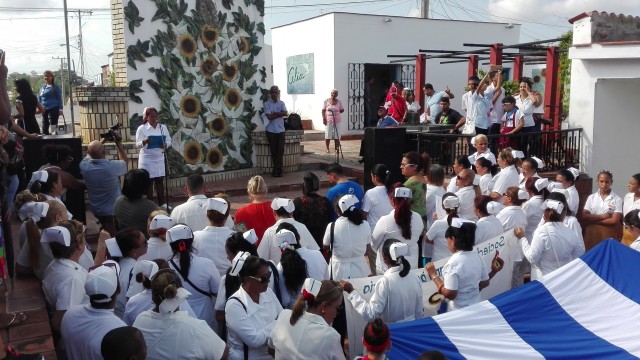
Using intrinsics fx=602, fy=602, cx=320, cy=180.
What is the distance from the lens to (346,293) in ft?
15.0

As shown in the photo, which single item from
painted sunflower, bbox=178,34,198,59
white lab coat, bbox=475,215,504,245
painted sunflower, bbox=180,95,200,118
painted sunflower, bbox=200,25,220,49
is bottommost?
white lab coat, bbox=475,215,504,245

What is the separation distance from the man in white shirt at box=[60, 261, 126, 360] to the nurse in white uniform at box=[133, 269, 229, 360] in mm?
205

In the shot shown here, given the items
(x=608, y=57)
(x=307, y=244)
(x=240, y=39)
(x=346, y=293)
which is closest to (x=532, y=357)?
(x=346, y=293)

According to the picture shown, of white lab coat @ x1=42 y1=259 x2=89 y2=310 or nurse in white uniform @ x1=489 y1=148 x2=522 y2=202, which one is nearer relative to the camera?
white lab coat @ x1=42 y1=259 x2=89 y2=310

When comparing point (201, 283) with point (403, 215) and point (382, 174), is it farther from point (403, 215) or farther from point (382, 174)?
point (382, 174)

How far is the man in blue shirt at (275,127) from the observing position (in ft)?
35.6

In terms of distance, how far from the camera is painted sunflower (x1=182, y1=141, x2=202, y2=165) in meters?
10.3

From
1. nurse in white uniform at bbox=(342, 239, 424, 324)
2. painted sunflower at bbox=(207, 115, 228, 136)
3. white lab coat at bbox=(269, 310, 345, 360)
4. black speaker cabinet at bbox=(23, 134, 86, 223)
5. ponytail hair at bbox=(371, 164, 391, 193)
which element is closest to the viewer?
white lab coat at bbox=(269, 310, 345, 360)

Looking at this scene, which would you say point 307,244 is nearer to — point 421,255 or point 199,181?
point 199,181

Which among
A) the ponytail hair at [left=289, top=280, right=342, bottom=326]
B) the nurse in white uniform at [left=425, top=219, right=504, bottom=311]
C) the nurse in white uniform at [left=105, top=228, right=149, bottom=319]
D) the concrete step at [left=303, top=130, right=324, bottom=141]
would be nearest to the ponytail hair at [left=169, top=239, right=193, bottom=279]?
the nurse in white uniform at [left=105, top=228, right=149, bottom=319]

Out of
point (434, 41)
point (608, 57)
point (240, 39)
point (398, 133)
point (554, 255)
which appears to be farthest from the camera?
point (434, 41)

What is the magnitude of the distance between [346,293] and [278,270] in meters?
0.57

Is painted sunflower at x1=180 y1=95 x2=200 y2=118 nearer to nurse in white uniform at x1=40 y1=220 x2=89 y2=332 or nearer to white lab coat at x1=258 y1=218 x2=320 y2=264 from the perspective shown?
white lab coat at x1=258 y1=218 x2=320 y2=264

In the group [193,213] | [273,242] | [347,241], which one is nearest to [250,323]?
[273,242]
